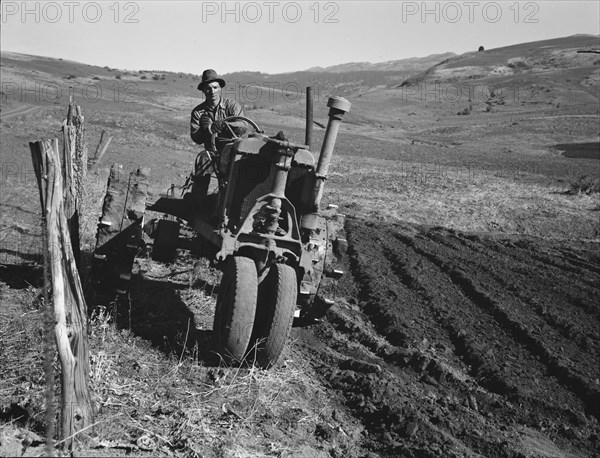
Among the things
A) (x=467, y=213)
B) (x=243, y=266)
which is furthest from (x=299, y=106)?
(x=243, y=266)

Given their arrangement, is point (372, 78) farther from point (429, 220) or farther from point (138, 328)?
point (138, 328)

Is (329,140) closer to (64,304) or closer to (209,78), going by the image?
(209,78)

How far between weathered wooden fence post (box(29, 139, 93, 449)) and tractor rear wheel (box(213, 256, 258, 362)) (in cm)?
154

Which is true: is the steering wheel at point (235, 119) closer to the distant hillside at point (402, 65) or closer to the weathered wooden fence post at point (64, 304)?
the weathered wooden fence post at point (64, 304)

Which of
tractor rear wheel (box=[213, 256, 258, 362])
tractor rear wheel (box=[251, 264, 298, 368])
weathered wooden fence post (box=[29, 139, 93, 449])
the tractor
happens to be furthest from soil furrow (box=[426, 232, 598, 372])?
weathered wooden fence post (box=[29, 139, 93, 449])

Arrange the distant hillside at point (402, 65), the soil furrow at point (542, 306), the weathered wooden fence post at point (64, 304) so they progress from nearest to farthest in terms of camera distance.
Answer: the weathered wooden fence post at point (64, 304) → the soil furrow at point (542, 306) → the distant hillside at point (402, 65)

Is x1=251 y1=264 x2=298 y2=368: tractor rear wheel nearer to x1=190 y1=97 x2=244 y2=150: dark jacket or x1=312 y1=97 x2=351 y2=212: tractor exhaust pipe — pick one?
x1=312 y1=97 x2=351 y2=212: tractor exhaust pipe

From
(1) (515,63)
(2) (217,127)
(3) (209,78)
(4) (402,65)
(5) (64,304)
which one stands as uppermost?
(4) (402,65)

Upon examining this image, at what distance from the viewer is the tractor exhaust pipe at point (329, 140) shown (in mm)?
6723

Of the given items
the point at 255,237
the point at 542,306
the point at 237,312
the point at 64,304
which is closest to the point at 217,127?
the point at 255,237

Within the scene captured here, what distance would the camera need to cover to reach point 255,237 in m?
6.26

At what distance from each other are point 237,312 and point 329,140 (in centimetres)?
234

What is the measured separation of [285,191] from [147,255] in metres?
3.27

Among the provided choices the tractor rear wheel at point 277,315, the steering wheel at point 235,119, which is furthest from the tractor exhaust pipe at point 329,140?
the tractor rear wheel at point 277,315
